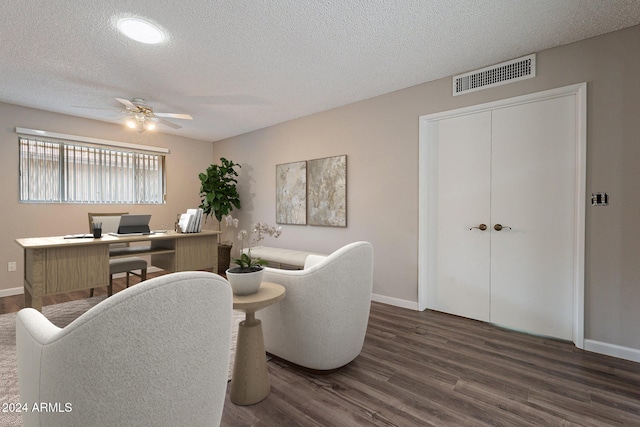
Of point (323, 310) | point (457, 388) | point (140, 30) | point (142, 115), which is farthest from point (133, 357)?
point (142, 115)

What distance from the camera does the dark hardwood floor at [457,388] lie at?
158 cm

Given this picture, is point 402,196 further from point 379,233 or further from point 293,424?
point 293,424

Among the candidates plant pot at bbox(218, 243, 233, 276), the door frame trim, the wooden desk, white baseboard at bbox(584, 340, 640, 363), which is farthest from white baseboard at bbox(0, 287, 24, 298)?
white baseboard at bbox(584, 340, 640, 363)

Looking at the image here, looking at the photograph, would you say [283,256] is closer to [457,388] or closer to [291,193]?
[291,193]

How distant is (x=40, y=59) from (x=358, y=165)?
332 centimetres

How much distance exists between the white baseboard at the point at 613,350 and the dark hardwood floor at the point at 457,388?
6 centimetres

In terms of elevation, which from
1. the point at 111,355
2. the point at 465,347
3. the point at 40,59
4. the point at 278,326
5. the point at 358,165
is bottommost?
the point at 465,347

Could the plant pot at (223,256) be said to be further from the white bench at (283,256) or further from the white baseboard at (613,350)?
the white baseboard at (613,350)

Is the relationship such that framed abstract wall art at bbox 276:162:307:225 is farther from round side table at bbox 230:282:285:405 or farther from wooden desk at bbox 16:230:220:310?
round side table at bbox 230:282:285:405

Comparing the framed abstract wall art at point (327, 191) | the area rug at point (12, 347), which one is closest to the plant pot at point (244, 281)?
the area rug at point (12, 347)

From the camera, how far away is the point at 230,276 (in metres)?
1.72

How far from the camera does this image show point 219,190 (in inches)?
197

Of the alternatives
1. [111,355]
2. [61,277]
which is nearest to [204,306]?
[111,355]

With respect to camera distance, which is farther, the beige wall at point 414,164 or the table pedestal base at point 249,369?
the beige wall at point 414,164
